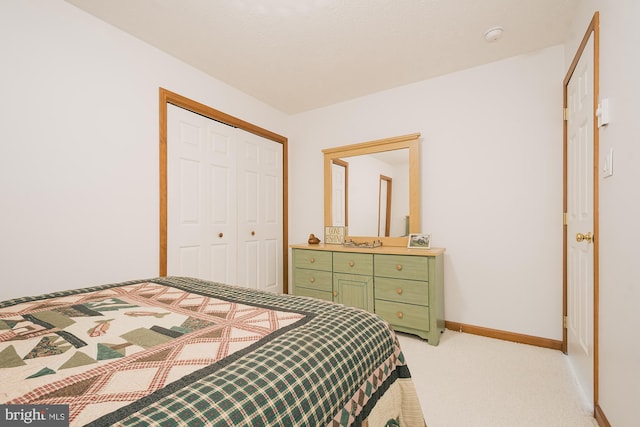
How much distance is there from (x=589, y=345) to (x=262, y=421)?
1974mm

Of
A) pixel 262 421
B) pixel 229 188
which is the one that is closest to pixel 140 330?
pixel 262 421

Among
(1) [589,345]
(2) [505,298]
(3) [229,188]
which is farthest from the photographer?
(3) [229,188]

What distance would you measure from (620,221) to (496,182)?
1.42 metres

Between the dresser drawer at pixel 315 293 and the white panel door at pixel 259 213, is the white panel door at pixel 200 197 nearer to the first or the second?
the white panel door at pixel 259 213

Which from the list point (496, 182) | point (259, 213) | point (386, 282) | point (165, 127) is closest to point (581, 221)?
point (496, 182)

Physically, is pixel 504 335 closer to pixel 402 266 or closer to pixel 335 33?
pixel 402 266

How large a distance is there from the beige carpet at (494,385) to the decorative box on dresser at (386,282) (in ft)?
0.76

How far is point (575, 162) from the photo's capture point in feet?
6.50

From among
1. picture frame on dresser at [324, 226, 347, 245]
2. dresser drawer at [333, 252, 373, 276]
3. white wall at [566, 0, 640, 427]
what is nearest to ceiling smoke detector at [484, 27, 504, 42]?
white wall at [566, 0, 640, 427]

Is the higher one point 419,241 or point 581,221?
point 581,221

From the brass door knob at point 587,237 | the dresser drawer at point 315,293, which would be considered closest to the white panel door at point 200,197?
the dresser drawer at point 315,293

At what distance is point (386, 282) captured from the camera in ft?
8.49

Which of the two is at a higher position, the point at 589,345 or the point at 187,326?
the point at 187,326

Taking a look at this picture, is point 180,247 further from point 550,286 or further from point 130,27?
point 550,286
